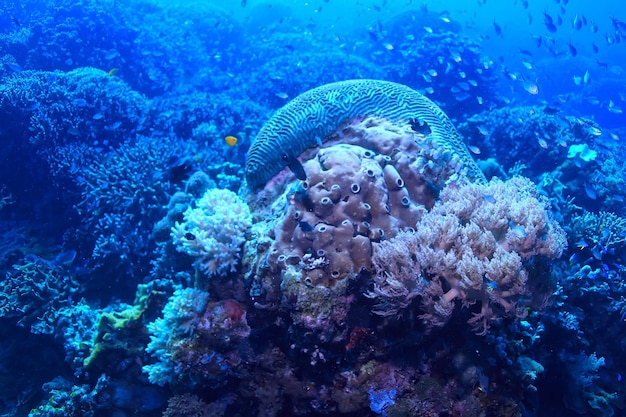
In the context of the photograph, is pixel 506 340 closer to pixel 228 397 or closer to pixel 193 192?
pixel 228 397

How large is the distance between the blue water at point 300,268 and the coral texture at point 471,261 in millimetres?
17

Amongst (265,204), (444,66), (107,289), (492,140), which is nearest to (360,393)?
(265,204)

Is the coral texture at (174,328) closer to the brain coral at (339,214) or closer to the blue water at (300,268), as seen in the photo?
the blue water at (300,268)

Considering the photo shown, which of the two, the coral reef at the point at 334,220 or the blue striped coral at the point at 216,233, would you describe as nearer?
the coral reef at the point at 334,220

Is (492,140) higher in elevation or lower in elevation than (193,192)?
lower

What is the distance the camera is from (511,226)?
3400 millimetres

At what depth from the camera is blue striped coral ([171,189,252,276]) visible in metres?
3.92

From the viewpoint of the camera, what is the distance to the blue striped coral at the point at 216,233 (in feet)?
12.9

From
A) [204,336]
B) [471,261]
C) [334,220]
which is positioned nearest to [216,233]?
[204,336]

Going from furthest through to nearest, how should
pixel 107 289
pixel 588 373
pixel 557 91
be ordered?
pixel 557 91
pixel 107 289
pixel 588 373

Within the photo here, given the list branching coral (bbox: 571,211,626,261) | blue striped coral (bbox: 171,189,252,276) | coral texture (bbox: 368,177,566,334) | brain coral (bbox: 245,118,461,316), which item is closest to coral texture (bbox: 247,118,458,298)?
brain coral (bbox: 245,118,461,316)

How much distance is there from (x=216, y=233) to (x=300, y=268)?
1275 mm

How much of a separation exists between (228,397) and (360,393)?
1.46 m

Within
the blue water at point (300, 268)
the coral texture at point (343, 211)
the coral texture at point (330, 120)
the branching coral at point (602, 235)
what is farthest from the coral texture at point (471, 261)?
the branching coral at point (602, 235)
